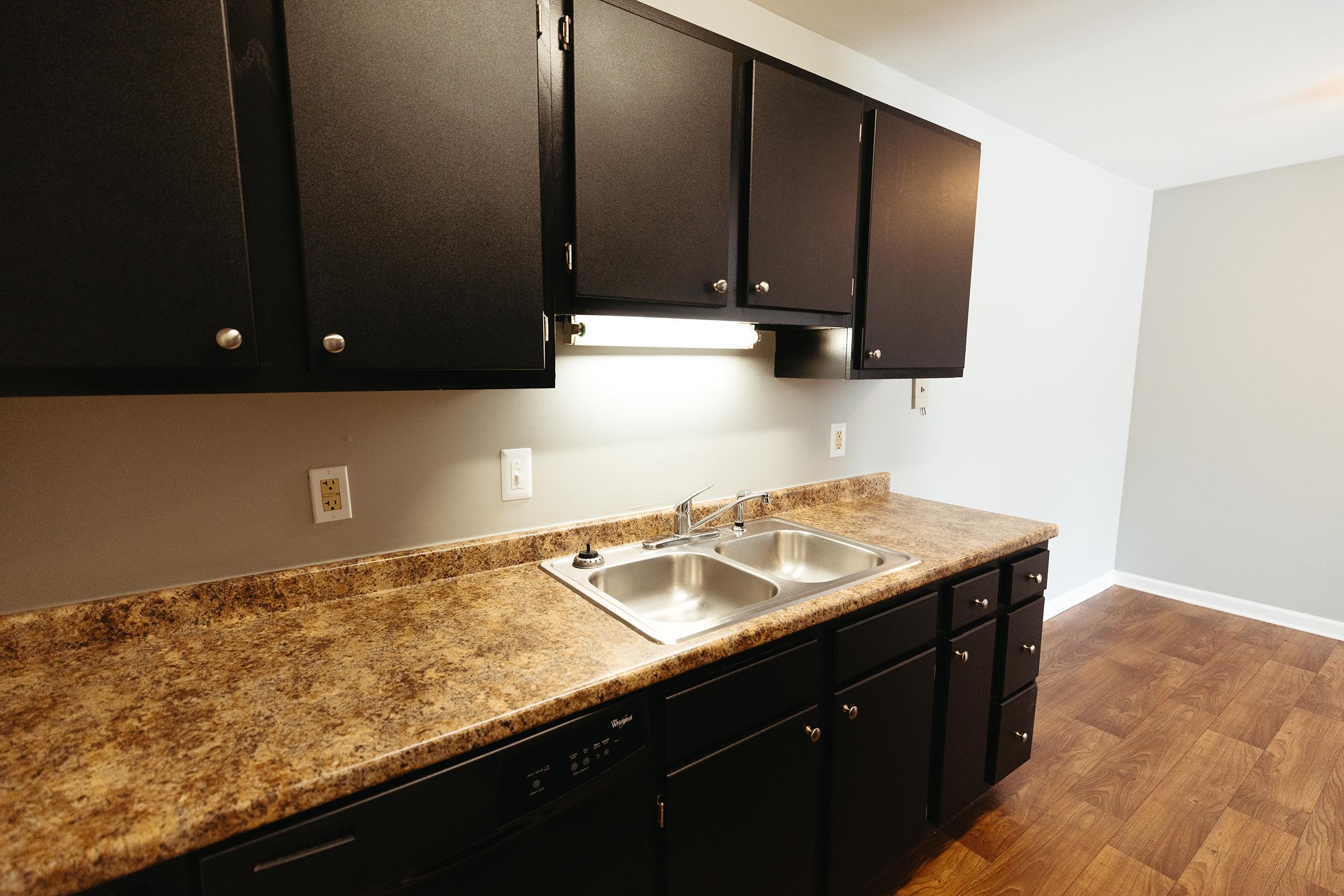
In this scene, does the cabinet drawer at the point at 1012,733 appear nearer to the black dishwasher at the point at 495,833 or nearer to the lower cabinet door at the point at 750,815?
the lower cabinet door at the point at 750,815

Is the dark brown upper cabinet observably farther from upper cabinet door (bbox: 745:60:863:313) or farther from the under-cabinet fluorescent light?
the under-cabinet fluorescent light

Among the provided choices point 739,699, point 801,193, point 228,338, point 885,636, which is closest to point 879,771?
point 885,636

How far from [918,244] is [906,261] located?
0.28 feet

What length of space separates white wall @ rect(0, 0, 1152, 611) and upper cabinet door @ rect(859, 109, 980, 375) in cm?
36

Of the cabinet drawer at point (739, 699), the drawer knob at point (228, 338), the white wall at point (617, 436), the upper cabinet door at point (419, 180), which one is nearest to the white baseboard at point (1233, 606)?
the white wall at point (617, 436)

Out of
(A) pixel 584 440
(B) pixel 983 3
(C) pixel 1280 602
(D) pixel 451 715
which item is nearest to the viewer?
(D) pixel 451 715

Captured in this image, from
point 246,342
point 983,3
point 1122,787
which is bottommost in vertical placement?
point 1122,787

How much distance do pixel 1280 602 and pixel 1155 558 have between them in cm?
61

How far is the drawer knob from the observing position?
922 millimetres

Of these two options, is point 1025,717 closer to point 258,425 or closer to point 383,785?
point 383,785

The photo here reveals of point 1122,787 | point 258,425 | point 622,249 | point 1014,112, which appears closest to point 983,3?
point 1014,112

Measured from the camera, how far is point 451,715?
0.93 meters

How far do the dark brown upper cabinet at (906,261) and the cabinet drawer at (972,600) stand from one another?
26.4 inches

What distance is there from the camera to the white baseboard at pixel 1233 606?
11.3 feet
